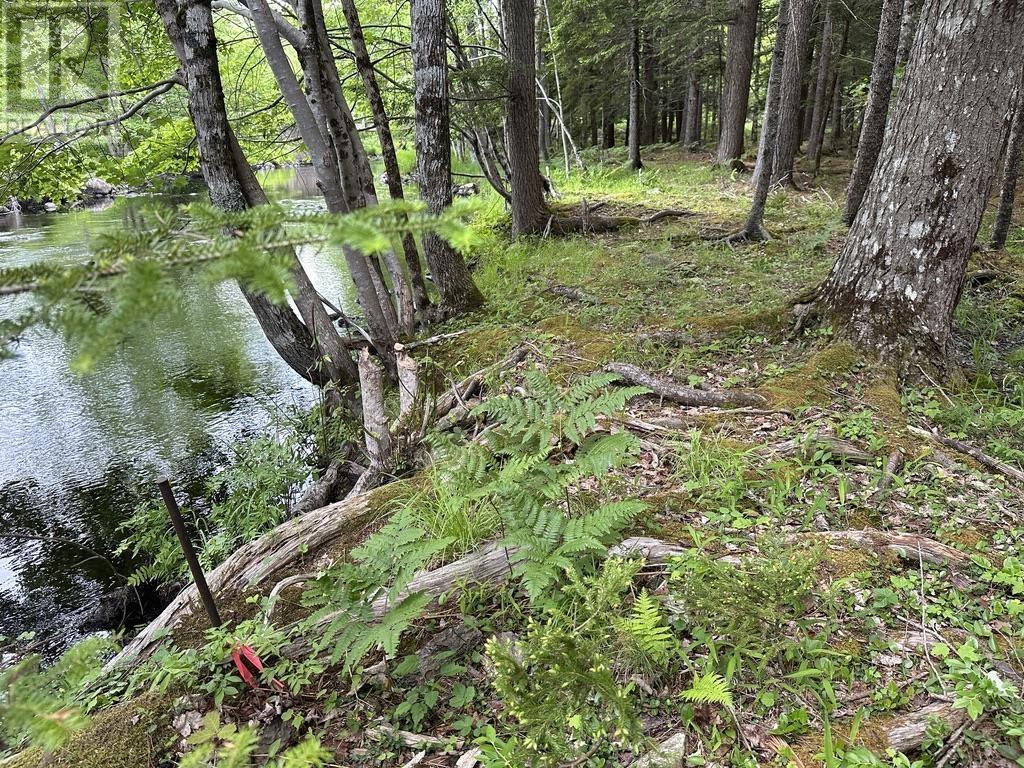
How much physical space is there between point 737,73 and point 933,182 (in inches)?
477

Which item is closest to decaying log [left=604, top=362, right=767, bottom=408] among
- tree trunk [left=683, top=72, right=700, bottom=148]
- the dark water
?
the dark water

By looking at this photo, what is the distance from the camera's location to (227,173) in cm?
503

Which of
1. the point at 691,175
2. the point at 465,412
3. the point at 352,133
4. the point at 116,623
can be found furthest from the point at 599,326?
the point at 691,175

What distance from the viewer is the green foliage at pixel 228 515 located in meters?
4.46

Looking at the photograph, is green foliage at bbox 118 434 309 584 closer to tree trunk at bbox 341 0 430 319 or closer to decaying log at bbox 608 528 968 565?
tree trunk at bbox 341 0 430 319

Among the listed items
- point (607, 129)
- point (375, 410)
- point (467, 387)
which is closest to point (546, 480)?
point (375, 410)

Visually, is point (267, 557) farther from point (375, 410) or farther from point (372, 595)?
point (375, 410)

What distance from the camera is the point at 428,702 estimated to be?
2.16m

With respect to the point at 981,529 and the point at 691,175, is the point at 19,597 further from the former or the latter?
the point at 691,175

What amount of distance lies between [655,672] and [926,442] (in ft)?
7.51

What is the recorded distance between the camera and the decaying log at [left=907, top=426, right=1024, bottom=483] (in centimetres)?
296

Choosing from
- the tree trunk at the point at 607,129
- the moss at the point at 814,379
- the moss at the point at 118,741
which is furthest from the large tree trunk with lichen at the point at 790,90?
the tree trunk at the point at 607,129

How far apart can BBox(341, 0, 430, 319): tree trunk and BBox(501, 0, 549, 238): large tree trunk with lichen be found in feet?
8.65

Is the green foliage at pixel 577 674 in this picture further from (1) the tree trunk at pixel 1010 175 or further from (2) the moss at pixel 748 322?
(1) the tree trunk at pixel 1010 175
